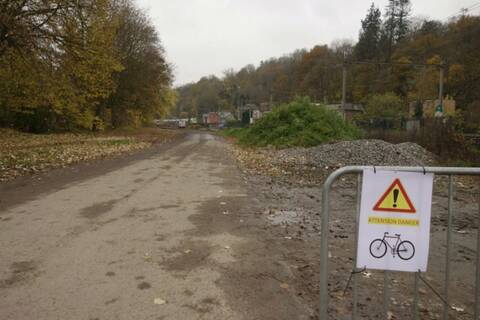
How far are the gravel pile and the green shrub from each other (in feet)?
14.9

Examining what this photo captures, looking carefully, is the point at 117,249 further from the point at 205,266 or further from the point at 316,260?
the point at 316,260

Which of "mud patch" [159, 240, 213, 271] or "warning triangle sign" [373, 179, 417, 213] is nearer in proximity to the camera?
"warning triangle sign" [373, 179, 417, 213]

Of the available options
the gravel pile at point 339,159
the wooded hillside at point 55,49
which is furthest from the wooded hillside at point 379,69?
the wooded hillside at point 55,49

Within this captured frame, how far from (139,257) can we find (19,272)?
1347 millimetres

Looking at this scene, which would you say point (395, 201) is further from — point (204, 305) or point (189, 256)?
point (189, 256)

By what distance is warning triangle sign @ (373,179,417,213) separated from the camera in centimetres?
292

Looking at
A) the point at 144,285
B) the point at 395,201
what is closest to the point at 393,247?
the point at 395,201

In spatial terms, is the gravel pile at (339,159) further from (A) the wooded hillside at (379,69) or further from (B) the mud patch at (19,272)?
(A) the wooded hillside at (379,69)

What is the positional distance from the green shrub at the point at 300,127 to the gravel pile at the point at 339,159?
179 inches

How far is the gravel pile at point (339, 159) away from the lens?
14.5m

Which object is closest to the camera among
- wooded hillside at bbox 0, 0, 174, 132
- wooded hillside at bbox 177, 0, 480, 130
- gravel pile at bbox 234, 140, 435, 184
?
gravel pile at bbox 234, 140, 435, 184

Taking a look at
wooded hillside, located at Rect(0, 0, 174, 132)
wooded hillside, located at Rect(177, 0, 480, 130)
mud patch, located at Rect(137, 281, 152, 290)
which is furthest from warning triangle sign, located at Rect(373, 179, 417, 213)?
wooded hillside, located at Rect(177, 0, 480, 130)

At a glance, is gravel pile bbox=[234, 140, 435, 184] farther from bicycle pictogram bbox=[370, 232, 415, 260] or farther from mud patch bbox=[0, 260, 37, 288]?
bicycle pictogram bbox=[370, 232, 415, 260]

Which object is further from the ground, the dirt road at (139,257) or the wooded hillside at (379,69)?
the wooded hillside at (379,69)
